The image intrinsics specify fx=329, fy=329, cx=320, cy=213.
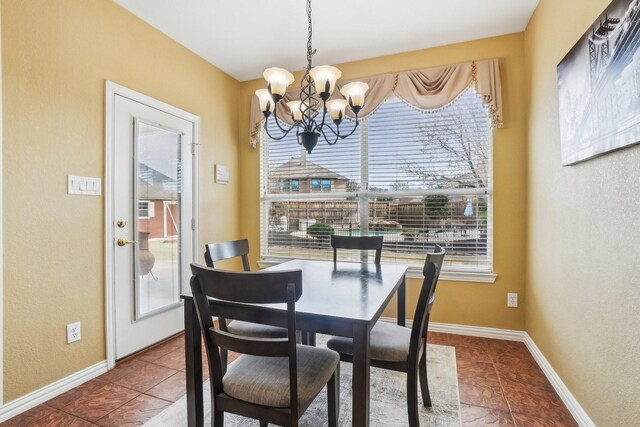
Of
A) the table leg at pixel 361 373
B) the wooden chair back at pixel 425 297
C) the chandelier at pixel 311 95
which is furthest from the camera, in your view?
the chandelier at pixel 311 95

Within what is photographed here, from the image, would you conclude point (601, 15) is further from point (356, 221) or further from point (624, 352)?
point (356, 221)

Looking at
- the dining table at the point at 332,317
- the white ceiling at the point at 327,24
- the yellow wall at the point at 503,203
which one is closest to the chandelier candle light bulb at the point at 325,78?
the white ceiling at the point at 327,24

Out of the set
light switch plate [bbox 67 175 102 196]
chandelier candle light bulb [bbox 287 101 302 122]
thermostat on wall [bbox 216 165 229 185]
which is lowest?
light switch plate [bbox 67 175 102 196]

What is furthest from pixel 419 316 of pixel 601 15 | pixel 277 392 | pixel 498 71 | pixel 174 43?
pixel 174 43

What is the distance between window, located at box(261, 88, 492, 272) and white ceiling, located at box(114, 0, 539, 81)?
1.85 ft

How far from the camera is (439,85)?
294 cm

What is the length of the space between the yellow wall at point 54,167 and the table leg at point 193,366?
116cm

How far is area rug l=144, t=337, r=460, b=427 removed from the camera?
5.68 ft

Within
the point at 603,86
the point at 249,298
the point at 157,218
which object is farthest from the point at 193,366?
A: the point at 603,86

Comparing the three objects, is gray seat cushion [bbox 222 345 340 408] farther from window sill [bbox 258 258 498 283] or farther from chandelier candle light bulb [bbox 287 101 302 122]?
window sill [bbox 258 258 498 283]

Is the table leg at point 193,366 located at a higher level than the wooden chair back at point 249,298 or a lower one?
lower

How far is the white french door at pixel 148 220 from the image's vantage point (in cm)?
241

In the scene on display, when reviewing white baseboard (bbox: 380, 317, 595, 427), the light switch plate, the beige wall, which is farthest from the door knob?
the beige wall

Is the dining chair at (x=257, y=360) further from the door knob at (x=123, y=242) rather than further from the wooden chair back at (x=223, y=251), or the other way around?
the door knob at (x=123, y=242)
